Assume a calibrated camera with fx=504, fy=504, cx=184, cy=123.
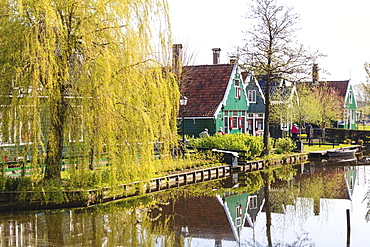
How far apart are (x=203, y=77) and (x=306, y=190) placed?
62.7 ft

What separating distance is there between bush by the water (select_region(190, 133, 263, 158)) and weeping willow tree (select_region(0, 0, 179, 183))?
1216 cm

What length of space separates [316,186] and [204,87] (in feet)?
56.9

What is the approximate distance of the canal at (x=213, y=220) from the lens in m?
13.2

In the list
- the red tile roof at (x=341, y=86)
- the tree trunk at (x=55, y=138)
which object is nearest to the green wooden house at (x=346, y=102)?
the red tile roof at (x=341, y=86)

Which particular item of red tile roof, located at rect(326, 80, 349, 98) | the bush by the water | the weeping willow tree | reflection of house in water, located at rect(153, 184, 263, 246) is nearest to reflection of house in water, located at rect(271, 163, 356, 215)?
reflection of house in water, located at rect(153, 184, 263, 246)

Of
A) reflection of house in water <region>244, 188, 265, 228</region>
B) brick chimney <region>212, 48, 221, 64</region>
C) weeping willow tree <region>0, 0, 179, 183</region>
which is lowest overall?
reflection of house in water <region>244, 188, 265, 228</region>

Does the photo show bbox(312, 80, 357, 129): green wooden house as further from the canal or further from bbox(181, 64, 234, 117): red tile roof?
the canal

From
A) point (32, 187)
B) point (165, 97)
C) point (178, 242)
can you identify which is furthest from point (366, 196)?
point (32, 187)

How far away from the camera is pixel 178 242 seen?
42.5ft

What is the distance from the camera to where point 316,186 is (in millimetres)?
23406

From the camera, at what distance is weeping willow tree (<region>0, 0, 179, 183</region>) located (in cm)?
1563

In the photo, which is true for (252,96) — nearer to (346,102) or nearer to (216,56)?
(216,56)

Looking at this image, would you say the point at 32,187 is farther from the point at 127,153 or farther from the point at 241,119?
the point at 241,119

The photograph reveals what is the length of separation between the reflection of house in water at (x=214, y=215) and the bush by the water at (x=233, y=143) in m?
8.53
